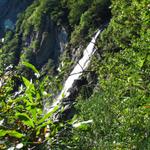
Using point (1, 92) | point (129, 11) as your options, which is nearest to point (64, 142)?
point (1, 92)

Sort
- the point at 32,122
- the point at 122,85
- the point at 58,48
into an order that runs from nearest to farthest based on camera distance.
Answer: the point at 32,122 → the point at 122,85 → the point at 58,48

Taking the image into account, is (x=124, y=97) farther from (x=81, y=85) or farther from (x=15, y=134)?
(x=15, y=134)

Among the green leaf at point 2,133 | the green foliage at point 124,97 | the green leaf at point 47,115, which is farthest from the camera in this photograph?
the green foliage at point 124,97

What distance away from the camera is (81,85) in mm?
6590

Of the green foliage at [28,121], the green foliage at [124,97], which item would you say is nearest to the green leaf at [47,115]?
the green foliage at [28,121]

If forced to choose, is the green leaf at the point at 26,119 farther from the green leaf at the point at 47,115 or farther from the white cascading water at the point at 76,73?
the white cascading water at the point at 76,73

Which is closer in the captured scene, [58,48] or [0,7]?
[58,48]

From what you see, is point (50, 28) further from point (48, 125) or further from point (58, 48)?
point (48, 125)

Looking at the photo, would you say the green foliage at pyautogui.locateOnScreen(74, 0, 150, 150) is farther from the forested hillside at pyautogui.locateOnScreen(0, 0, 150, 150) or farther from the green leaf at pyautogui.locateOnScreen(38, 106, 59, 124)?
the green leaf at pyautogui.locateOnScreen(38, 106, 59, 124)

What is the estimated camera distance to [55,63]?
409ft

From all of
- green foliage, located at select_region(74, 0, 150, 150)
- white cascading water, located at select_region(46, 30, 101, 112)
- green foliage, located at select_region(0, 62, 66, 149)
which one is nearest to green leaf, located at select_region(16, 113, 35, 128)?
green foliage, located at select_region(0, 62, 66, 149)

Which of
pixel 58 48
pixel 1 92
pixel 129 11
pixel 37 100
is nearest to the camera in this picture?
pixel 37 100

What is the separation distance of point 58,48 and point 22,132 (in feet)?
399

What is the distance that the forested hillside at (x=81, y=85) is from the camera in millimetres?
2414
